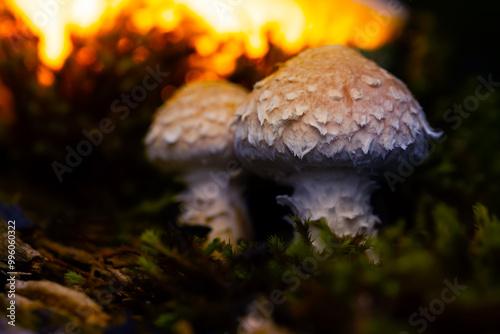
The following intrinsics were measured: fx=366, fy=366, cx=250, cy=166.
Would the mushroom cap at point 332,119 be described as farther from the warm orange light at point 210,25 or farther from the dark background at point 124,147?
the warm orange light at point 210,25

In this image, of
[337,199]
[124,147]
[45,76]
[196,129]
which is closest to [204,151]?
[196,129]

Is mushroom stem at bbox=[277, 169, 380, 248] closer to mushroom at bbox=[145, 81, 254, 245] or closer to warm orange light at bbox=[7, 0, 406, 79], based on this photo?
mushroom at bbox=[145, 81, 254, 245]

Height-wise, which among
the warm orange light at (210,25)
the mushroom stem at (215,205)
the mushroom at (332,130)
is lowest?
the mushroom stem at (215,205)

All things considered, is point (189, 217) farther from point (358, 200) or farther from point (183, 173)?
point (358, 200)

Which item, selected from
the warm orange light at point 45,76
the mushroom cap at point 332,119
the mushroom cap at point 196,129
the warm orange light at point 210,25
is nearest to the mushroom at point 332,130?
the mushroom cap at point 332,119

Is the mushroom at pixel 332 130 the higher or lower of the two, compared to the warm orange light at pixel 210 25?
lower

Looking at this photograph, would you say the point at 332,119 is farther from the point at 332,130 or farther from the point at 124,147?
the point at 124,147

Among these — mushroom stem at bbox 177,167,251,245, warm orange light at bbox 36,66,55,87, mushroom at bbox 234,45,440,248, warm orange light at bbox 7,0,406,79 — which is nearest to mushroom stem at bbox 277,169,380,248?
mushroom at bbox 234,45,440,248
